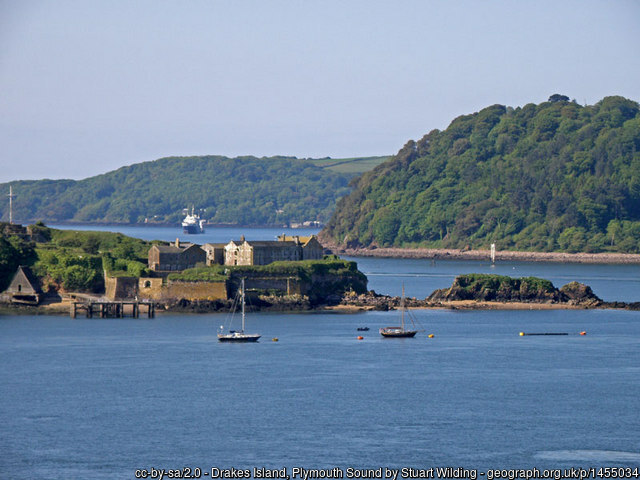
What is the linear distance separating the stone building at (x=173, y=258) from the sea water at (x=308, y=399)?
1523cm

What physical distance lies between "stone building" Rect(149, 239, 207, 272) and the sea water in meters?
15.2

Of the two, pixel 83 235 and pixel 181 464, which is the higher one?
pixel 83 235

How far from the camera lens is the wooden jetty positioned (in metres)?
95.2

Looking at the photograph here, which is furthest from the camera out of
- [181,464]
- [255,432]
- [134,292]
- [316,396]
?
[134,292]

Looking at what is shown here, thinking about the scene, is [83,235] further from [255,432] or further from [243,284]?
[255,432]

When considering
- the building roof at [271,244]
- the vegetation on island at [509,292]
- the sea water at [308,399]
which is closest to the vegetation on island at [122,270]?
the building roof at [271,244]

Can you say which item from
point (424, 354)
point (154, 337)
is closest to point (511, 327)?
point (424, 354)

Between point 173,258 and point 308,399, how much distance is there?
158 ft

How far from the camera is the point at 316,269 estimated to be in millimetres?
104688

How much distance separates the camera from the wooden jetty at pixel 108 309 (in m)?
Result: 95.2

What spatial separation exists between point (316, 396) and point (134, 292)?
42952mm

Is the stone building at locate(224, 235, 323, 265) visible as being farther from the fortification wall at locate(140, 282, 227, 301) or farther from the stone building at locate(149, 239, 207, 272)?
the fortification wall at locate(140, 282, 227, 301)

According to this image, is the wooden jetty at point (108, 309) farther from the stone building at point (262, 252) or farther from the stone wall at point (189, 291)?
the stone building at point (262, 252)

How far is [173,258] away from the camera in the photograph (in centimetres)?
10469
